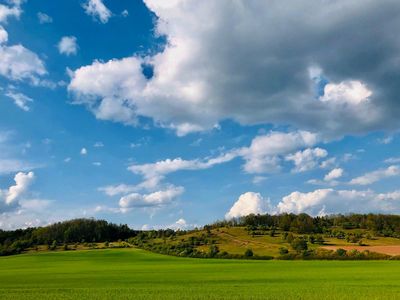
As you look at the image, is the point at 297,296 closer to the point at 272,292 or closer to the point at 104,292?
the point at 272,292

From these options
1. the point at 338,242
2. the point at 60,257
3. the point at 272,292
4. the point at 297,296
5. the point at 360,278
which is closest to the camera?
the point at 297,296

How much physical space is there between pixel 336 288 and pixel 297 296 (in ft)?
32.5

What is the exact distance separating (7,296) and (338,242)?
154 meters

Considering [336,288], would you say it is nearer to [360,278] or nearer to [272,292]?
[272,292]

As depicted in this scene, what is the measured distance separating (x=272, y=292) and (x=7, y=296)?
29.1 m

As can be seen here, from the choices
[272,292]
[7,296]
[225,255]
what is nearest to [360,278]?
[272,292]

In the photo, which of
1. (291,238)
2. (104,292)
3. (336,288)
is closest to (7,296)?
(104,292)

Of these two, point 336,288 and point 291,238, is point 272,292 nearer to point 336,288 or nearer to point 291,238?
point 336,288

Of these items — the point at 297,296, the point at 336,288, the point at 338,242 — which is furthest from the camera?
the point at 338,242

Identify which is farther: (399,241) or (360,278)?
(399,241)

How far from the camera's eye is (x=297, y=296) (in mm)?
41250

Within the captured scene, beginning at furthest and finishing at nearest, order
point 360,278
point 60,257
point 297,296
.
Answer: point 60,257, point 360,278, point 297,296

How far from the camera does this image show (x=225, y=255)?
5635 inches

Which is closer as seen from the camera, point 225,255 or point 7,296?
point 7,296
